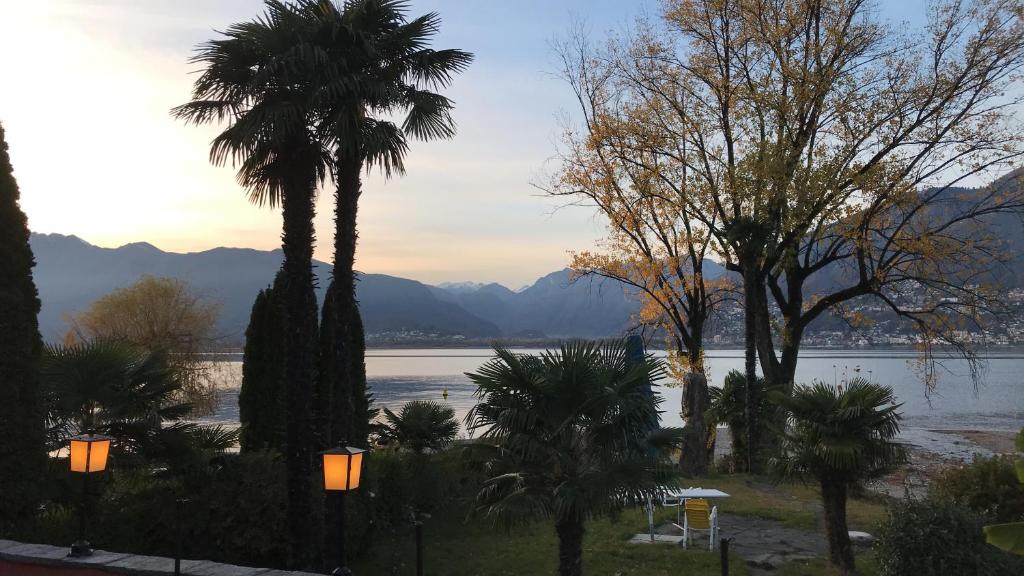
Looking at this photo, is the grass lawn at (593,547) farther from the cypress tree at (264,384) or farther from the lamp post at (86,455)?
the lamp post at (86,455)

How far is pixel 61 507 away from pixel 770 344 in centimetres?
1891

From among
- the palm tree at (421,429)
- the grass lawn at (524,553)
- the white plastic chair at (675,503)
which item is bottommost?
the grass lawn at (524,553)

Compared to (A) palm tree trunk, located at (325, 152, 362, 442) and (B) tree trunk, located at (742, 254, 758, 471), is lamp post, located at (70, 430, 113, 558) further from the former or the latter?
(B) tree trunk, located at (742, 254, 758, 471)

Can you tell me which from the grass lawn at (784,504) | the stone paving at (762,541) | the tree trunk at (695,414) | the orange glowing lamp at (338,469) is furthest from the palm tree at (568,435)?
the tree trunk at (695,414)

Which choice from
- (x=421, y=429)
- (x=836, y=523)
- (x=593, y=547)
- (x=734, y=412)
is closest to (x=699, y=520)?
(x=593, y=547)

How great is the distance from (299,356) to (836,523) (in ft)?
28.3

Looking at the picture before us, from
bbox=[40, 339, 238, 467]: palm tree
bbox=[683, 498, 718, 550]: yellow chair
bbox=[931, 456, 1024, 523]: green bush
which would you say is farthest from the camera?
bbox=[683, 498, 718, 550]: yellow chair

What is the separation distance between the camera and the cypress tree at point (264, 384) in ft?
44.2

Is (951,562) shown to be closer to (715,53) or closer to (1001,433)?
(715,53)

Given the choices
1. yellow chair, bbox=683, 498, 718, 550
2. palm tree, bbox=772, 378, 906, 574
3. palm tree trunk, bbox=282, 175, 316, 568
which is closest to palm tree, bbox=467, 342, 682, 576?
palm tree, bbox=772, 378, 906, 574

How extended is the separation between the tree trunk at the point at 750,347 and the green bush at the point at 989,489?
8948 millimetres

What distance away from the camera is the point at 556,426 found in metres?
7.81

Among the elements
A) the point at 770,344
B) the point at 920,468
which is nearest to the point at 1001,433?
the point at 920,468

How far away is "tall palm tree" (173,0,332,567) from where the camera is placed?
11.1m
